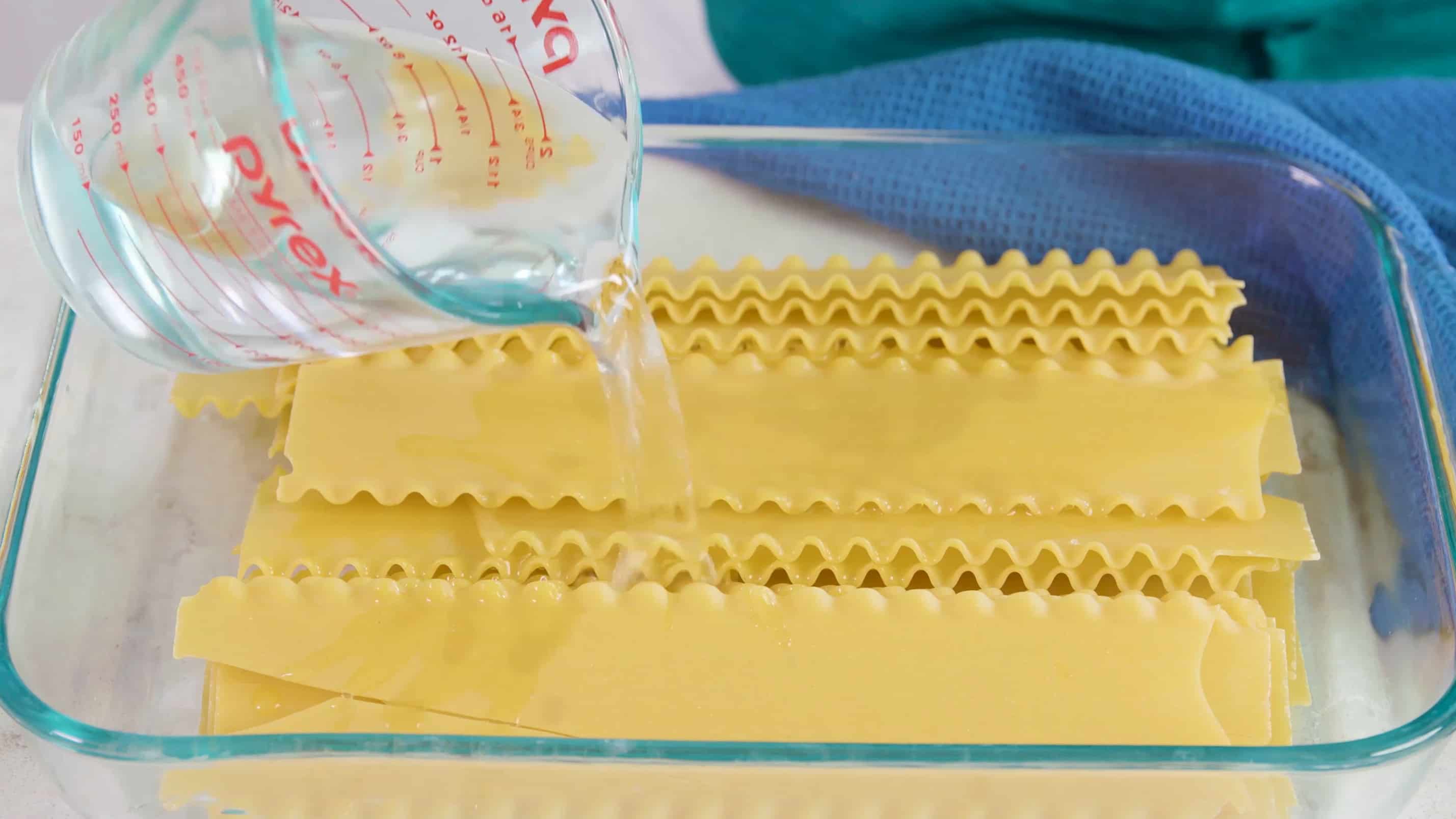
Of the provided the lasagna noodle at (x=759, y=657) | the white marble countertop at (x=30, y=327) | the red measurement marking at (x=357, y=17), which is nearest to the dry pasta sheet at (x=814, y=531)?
the lasagna noodle at (x=759, y=657)

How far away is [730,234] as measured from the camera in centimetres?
101

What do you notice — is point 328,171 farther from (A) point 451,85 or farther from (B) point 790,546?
(B) point 790,546

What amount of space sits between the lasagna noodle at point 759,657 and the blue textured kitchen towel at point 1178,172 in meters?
0.23

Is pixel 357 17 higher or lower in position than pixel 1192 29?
lower

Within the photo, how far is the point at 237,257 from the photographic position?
22.2 inches

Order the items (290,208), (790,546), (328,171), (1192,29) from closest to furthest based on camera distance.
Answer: (290,208)
(328,171)
(790,546)
(1192,29)

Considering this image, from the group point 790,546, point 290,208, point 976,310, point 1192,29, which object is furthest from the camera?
point 1192,29

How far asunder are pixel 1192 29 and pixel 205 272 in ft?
2.78

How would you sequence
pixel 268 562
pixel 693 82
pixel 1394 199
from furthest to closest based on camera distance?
pixel 693 82 → pixel 1394 199 → pixel 268 562

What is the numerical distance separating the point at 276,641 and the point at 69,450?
0.73ft

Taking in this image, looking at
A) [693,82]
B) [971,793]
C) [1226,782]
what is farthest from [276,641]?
[693,82]

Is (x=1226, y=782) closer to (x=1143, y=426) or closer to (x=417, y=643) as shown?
(x=1143, y=426)

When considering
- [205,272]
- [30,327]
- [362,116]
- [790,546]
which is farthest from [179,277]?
[30,327]

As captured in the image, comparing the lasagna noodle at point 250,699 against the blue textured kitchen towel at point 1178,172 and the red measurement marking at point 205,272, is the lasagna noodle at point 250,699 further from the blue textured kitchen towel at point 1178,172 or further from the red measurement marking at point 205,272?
the blue textured kitchen towel at point 1178,172
